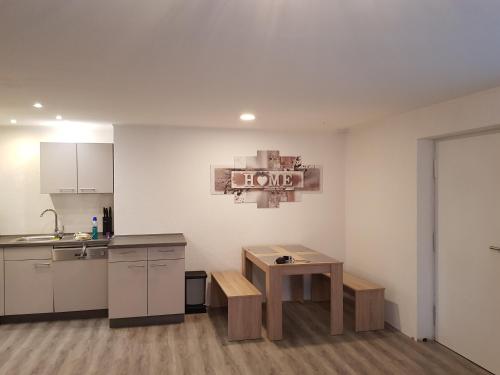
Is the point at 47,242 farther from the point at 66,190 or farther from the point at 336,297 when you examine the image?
the point at 336,297

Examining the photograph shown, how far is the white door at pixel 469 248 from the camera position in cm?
328

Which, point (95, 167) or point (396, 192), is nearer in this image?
point (396, 192)

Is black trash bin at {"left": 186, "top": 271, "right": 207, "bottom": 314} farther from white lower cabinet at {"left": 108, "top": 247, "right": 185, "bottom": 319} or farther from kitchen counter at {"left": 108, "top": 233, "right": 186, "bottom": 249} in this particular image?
kitchen counter at {"left": 108, "top": 233, "right": 186, "bottom": 249}

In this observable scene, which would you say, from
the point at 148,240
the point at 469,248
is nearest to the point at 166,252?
the point at 148,240

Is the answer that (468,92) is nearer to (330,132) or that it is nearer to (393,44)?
(393,44)

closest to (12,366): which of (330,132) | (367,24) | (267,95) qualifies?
(267,95)

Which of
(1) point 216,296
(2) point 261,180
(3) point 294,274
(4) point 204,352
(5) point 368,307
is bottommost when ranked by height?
(4) point 204,352

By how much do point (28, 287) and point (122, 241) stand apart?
1.16m

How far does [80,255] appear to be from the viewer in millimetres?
4551

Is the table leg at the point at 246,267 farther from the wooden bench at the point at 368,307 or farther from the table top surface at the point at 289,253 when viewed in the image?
the wooden bench at the point at 368,307

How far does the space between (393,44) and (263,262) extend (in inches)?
102

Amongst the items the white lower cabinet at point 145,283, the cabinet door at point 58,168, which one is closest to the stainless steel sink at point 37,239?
the cabinet door at point 58,168

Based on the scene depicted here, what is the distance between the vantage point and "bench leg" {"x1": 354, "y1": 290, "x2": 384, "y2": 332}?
4.19 metres

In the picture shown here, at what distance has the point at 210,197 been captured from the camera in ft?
16.8
